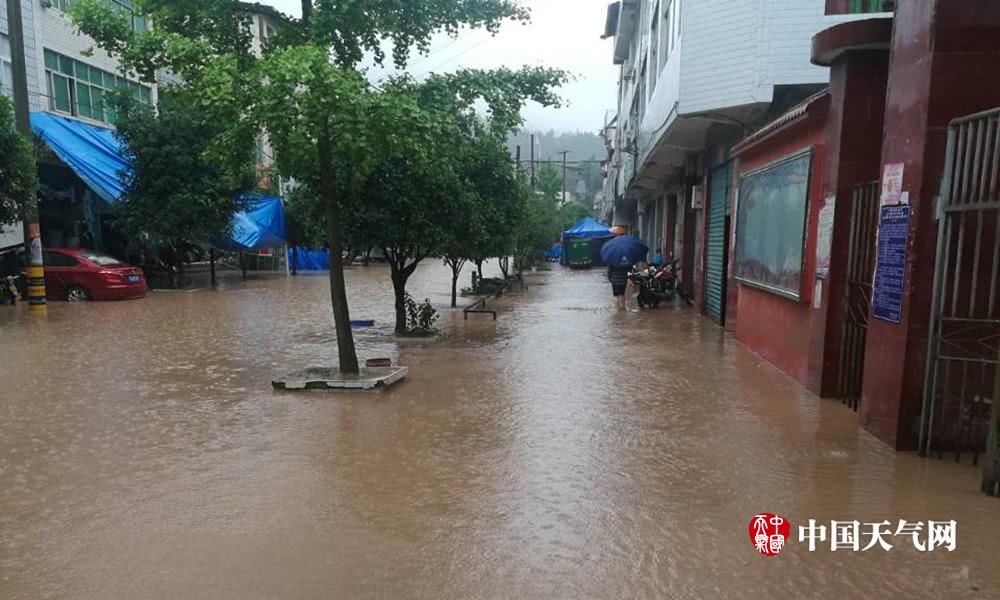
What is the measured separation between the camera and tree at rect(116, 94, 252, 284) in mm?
20438

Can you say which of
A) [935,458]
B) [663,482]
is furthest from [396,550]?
[935,458]

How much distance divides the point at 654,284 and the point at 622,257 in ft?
5.11

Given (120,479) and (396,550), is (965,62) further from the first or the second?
(120,479)

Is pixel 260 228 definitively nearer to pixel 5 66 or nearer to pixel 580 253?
pixel 5 66

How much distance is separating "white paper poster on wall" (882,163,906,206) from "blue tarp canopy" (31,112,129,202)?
69.3 feet

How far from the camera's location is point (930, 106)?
5.30 m

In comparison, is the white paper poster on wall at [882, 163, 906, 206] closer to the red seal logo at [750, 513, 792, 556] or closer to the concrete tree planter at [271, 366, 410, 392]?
the red seal logo at [750, 513, 792, 556]

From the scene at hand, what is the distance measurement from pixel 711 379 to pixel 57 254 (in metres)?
17.2

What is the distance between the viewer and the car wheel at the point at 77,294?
17969 millimetres

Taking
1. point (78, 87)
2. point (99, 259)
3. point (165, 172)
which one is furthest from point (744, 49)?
point (78, 87)

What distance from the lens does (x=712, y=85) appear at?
1151cm

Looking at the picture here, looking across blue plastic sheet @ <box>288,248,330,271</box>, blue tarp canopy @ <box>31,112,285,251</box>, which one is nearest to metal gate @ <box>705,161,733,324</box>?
blue tarp canopy @ <box>31,112,285,251</box>

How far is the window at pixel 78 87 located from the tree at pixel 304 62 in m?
15.1

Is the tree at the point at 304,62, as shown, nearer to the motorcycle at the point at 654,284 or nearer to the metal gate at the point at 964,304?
the metal gate at the point at 964,304
